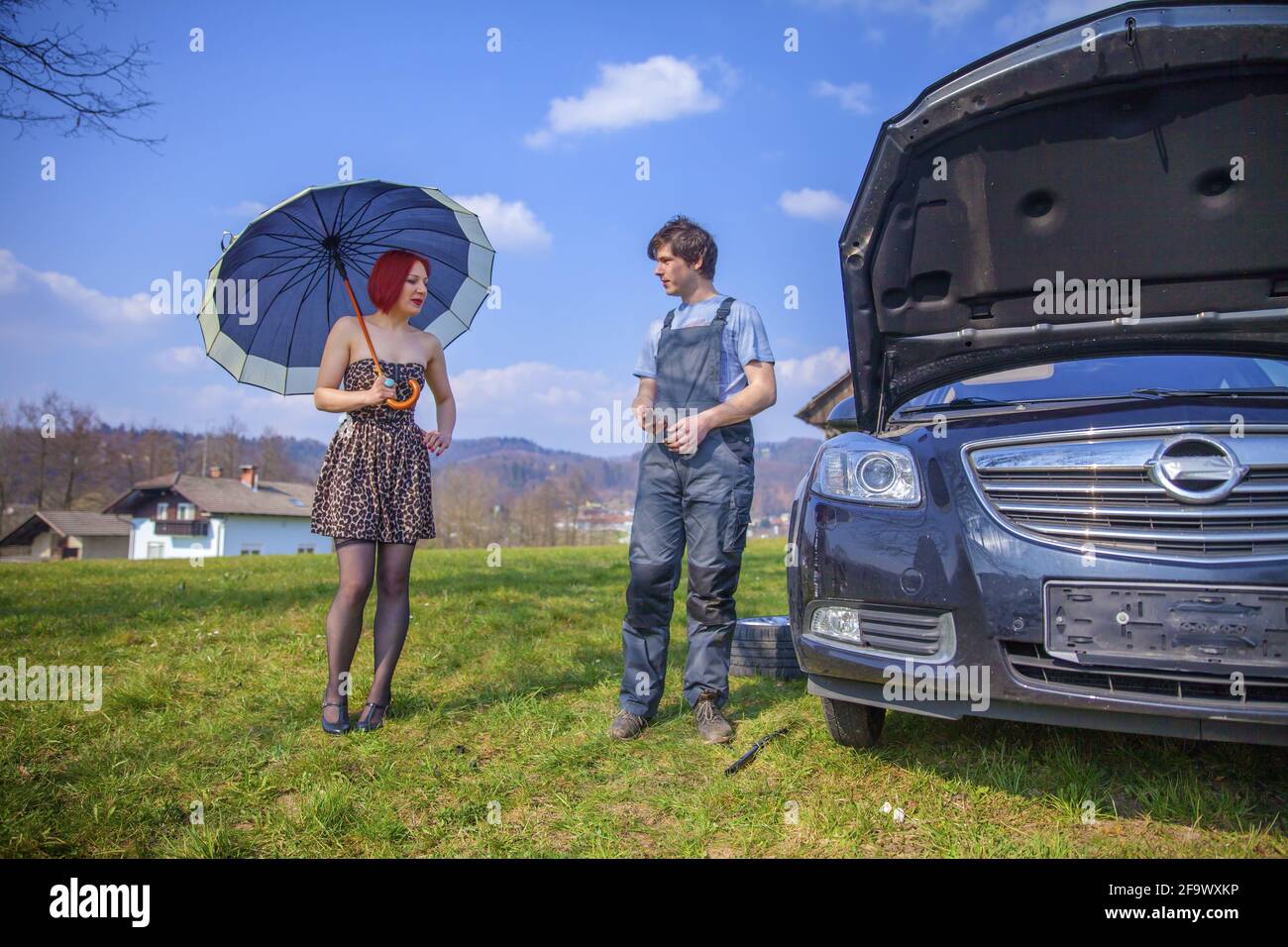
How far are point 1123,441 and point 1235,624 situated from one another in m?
0.55

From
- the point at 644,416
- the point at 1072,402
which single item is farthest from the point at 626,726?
the point at 1072,402

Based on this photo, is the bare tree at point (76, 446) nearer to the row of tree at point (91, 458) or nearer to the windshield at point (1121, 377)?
the row of tree at point (91, 458)

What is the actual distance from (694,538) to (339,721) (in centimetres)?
167

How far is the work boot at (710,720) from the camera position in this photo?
117 inches

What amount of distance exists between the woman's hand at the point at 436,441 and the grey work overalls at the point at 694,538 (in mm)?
924

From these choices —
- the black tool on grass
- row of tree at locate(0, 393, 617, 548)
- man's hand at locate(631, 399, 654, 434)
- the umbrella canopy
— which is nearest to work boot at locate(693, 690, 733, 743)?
the black tool on grass

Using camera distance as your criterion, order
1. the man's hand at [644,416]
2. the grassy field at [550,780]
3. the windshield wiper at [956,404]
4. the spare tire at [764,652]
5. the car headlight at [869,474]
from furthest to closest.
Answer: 1. the spare tire at [764,652]
2. the man's hand at [644,416]
3. the windshield wiper at [956,404]
4. the car headlight at [869,474]
5. the grassy field at [550,780]

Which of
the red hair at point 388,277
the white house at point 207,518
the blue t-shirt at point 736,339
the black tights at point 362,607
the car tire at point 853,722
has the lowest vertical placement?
the white house at point 207,518

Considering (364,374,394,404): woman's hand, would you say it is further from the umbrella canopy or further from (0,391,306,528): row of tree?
(0,391,306,528): row of tree

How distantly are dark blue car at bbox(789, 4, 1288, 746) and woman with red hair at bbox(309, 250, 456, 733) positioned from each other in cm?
170

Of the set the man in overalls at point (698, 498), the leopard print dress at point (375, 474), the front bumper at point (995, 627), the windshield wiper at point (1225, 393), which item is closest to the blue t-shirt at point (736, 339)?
the man in overalls at point (698, 498)

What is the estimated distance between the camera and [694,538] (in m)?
3.18

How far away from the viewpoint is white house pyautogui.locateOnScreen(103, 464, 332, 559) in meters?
51.7
